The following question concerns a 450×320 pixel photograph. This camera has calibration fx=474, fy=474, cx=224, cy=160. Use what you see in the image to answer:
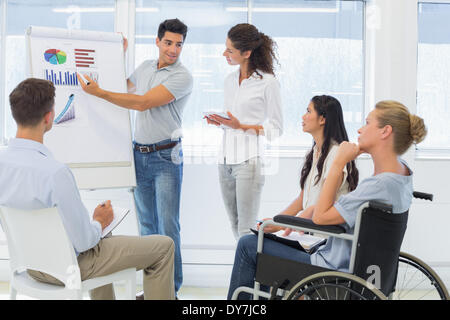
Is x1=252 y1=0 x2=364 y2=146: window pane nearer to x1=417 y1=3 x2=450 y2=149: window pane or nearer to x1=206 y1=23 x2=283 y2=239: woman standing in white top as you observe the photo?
x1=417 y1=3 x2=450 y2=149: window pane

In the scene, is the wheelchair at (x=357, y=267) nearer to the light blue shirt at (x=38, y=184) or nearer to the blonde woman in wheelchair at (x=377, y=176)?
the blonde woman in wheelchair at (x=377, y=176)

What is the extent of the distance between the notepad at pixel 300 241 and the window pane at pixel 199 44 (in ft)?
4.81

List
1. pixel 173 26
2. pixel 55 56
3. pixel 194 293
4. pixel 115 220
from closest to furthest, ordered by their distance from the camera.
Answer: pixel 115 220 < pixel 55 56 < pixel 173 26 < pixel 194 293

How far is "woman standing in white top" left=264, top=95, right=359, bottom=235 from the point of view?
207 centimetres

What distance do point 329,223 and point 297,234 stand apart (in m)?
0.40

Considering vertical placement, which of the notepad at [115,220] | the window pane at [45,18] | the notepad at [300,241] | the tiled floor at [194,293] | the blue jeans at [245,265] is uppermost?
the window pane at [45,18]

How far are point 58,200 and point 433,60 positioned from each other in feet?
9.27

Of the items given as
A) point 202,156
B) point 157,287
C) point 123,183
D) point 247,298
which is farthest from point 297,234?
point 202,156

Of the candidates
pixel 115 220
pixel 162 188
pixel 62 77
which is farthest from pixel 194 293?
pixel 62 77

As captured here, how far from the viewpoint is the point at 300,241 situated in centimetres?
196

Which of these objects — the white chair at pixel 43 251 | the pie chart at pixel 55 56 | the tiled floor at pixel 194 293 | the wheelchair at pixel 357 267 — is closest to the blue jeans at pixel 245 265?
the wheelchair at pixel 357 267

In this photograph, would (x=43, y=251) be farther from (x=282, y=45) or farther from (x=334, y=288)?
(x=282, y=45)

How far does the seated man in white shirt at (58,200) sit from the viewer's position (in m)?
1.61

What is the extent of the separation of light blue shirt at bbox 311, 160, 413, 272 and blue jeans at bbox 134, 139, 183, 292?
45.7 inches
